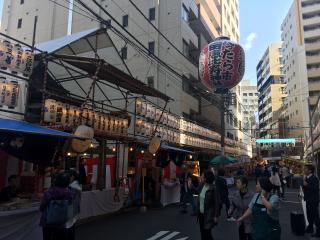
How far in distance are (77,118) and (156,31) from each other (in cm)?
2102

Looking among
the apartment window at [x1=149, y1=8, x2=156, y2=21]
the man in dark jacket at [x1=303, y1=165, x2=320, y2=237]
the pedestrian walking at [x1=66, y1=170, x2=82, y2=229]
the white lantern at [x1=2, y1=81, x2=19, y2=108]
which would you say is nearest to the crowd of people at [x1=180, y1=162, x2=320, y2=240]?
the man in dark jacket at [x1=303, y1=165, x2=320, y2=237]

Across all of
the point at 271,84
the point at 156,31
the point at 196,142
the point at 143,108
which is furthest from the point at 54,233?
the point at 271,84

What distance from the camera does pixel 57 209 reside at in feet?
19.6

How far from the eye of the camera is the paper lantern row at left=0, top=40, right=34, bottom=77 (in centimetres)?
1026

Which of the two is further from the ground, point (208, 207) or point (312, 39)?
point (312, 39)

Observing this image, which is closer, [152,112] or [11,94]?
[11,94]

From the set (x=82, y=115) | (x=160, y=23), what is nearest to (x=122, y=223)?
(x=82, y=115)

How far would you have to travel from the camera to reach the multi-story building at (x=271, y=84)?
94438mm

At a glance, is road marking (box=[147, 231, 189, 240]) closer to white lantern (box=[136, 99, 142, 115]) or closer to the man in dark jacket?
the man in dark jacket

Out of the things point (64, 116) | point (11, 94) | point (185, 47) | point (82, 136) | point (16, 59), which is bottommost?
point (82, 136)

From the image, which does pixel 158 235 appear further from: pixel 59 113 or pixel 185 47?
pixel 185 47

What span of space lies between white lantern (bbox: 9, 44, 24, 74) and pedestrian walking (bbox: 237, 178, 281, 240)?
861cm

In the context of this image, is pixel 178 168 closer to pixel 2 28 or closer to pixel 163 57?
pixel 163 57

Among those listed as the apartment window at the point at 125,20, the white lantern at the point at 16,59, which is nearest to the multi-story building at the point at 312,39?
the apartment window at the point at 125,20
